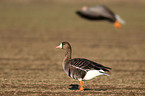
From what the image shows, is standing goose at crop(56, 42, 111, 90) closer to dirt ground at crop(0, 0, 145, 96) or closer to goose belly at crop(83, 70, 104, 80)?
goose belly at crop(83, 70, 104, 80)

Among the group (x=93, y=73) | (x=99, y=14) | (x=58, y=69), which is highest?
(x=99, y=14)

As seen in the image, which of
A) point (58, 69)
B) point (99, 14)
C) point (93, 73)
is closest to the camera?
point (93, 73)

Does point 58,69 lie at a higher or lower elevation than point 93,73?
higher

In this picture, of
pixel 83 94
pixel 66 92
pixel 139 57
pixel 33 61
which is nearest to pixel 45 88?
pixel 66 92

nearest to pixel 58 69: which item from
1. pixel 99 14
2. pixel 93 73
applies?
pixel 93 73

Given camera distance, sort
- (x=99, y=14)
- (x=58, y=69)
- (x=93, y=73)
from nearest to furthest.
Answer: (x=93, y=73), (x=58, y=69), (x=99, y=14)

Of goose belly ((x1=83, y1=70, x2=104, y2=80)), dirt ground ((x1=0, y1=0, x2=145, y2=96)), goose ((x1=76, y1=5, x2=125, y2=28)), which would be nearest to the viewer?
goose belly ((x1=83, y1=70, x2=104, y2=80))

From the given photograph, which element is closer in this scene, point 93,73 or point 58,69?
point 93,73

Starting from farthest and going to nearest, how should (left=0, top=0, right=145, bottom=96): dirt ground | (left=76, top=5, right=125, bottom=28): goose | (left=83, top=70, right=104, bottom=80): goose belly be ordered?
(left=76, top=5, right=125, bottom=28): goose → (left=0, top=0, right=145, bottom=96): dirt ground → (left=83, top=70, right=104, bottom=80): goose belly

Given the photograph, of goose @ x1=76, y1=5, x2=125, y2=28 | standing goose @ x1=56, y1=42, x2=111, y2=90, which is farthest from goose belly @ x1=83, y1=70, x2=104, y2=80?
goose @ x1=76, y1=5, x2=125, y2=28

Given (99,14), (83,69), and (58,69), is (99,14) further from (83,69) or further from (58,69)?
(83,69)

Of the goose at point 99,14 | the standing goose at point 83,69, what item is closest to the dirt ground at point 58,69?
the standing goose at point 83,69

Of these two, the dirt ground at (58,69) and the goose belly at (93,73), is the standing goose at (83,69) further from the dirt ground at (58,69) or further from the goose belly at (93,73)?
the dirt ground at (58,69)

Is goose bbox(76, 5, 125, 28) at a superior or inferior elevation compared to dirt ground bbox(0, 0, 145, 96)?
superior
